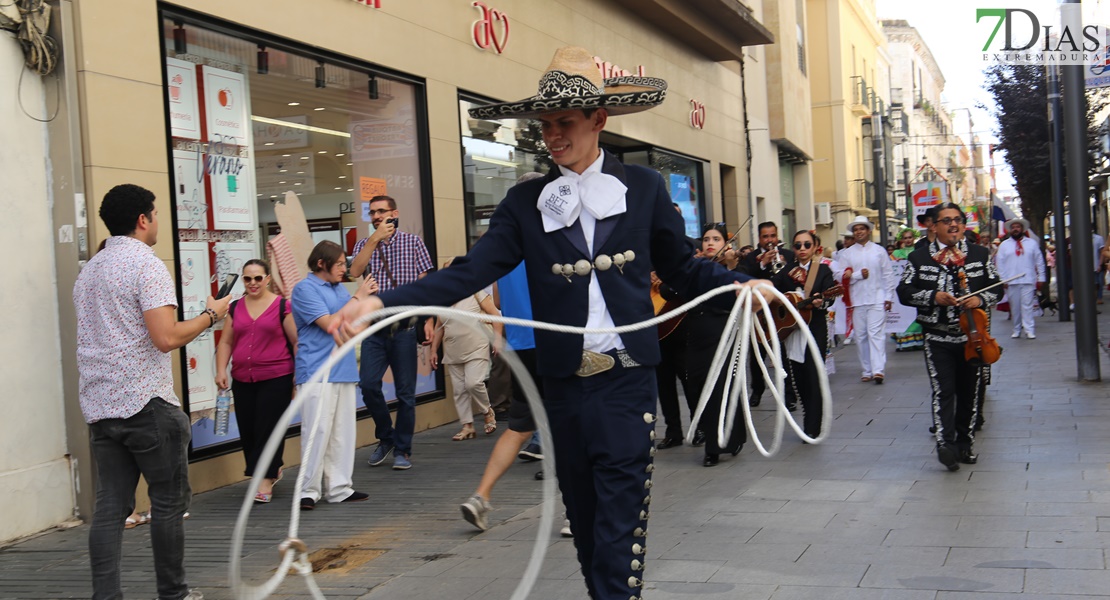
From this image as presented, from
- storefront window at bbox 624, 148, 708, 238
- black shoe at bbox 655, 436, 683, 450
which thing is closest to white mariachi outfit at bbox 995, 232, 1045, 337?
storefront window at bbox 624, 148, 708, 238

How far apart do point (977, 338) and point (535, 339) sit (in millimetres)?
4745

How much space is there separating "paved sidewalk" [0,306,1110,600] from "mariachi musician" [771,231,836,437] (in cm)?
35

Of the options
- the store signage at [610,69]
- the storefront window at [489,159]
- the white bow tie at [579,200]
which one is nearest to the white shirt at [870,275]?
the store signage at [610,69]

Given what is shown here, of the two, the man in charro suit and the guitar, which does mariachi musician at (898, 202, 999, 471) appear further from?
the man in charro suit

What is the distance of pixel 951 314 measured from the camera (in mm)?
7492

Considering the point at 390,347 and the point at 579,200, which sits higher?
the point at 579,200

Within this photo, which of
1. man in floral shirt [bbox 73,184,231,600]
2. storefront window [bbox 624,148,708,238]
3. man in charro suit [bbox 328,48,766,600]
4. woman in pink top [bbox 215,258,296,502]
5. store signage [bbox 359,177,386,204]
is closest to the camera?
man in charro suit [bbox 328,48,766,600]

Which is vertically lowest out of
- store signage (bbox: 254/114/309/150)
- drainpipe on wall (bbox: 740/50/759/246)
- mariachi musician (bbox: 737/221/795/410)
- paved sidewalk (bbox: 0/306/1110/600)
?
paved sidewalk (bbox: 0/306/1110/600)

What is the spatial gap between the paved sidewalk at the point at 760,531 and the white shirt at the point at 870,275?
455 centimetres

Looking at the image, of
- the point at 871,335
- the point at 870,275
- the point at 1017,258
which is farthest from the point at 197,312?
the point at 1017,258

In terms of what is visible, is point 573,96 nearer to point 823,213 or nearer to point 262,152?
point 262,152

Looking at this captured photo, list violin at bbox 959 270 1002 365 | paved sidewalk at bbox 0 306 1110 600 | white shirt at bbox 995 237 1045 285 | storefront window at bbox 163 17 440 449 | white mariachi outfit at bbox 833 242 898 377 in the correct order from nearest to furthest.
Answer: paved sidewalk at bbox 0 306 1110 600, violin at bbox 959 270 1002 365, storefront window at bbox 163 17 440 449, white mariachi outfit at bbox 833 242 898 377, white shirt at bbox 995 237 1045 285

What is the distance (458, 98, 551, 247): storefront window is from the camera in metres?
12.4

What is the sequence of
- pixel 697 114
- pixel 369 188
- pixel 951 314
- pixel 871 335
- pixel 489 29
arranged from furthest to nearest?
pixel 697 114, pixel 871 335, pixel 489 29, pixel 369 188, pixel 951 314
